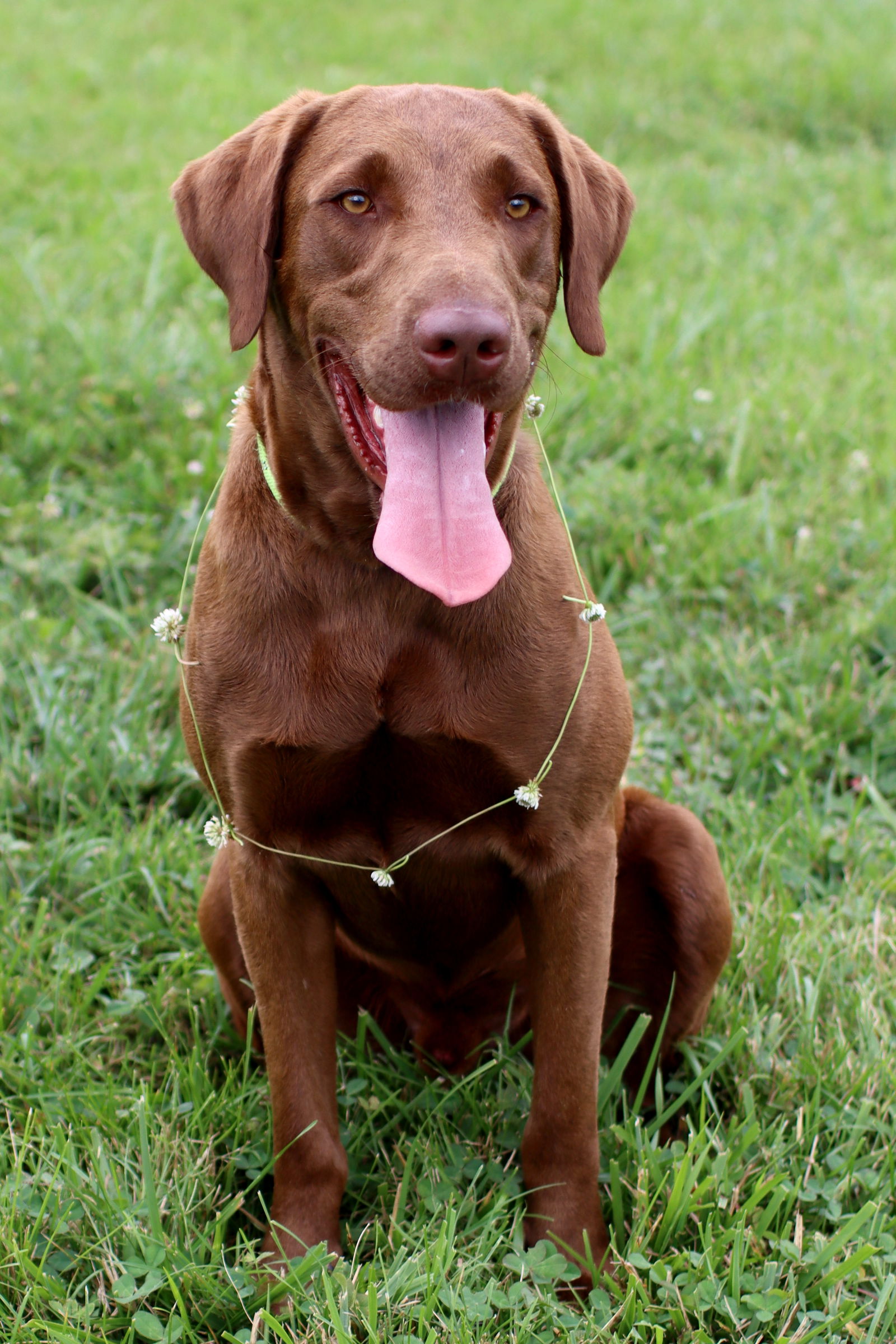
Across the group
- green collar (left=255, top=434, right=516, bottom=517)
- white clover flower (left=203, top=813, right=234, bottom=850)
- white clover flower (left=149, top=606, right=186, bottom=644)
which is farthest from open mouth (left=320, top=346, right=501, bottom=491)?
white clover flower (left=203, top=813, right=234, bottom=850)

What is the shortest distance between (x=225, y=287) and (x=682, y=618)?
2132mm

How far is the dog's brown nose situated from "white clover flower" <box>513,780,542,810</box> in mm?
657

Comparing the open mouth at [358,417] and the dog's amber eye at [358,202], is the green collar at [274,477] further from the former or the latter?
the dog's amber eye at [358,202]

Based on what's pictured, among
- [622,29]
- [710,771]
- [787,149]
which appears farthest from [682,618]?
[622,29]

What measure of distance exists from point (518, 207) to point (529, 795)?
0.98 m

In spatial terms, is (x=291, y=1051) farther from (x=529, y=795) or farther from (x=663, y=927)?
(x=663, y=927)

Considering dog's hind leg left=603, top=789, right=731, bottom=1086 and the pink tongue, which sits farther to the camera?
dog's hind leg left=603, top=789, right=731, bottom=1086

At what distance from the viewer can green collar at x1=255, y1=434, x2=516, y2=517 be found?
2236 millimetres

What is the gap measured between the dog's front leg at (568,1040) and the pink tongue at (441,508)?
1.91 ft

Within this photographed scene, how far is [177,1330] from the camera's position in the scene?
2.05 meters

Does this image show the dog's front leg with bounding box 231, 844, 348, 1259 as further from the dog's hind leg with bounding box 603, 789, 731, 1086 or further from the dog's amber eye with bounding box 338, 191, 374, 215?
the dog's amber eye with bounding box 338, 191, 374, 215

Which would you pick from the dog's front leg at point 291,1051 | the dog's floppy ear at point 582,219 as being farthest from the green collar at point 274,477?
the dog's front leg at point 291,1051

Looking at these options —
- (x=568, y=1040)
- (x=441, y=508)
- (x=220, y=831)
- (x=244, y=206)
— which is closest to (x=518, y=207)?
(x=244, y=206)

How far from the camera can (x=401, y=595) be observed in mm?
2189
